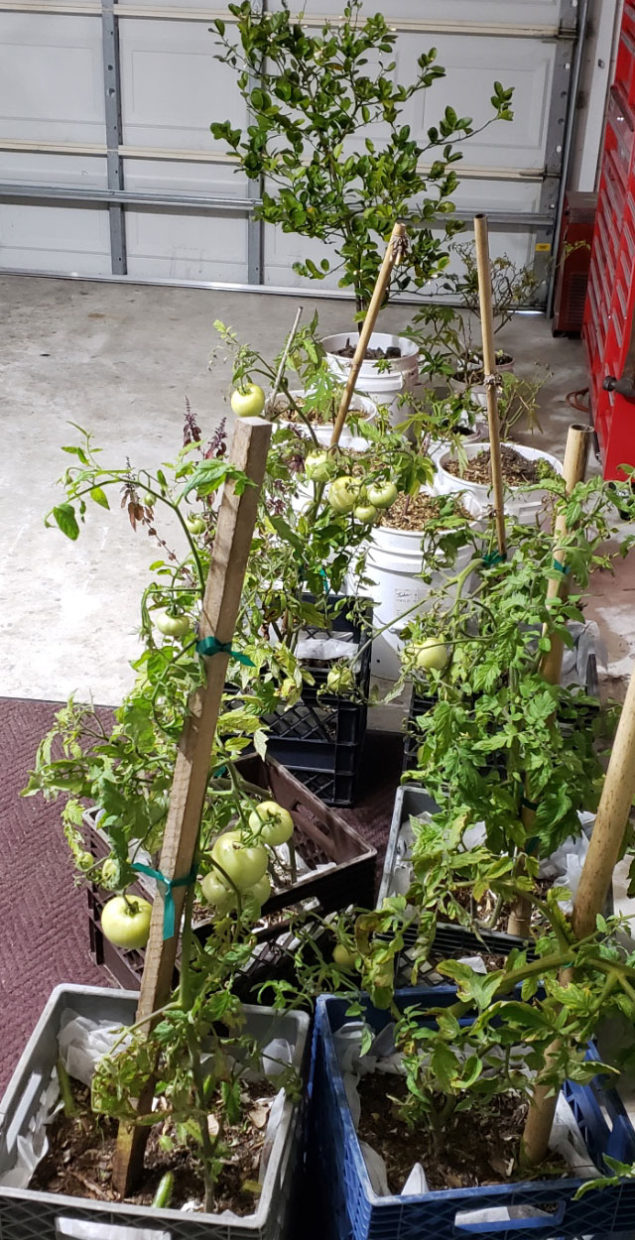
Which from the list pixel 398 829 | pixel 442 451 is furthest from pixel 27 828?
pixel 442 451

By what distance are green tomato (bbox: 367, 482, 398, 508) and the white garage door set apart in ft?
15.0

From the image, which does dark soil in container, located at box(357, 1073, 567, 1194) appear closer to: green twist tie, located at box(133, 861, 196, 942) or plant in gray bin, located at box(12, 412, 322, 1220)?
plant in gray bin, located at box(12, 412, 322, 1220)

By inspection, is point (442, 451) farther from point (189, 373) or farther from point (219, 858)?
point (219, 858)

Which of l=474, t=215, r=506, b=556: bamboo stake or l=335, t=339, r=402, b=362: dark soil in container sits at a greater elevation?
l=474, t=215, r=506, b=556: bamboo stake

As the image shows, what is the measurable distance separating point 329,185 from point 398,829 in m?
2.63

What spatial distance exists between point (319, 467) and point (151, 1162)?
3.85 feet

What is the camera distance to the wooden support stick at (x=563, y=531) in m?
1.69

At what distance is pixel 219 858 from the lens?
1.56 metres

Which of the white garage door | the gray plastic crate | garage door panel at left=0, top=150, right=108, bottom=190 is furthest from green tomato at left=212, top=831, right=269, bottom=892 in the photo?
garage door panel at left=0, top=150, right=108, bottom=190

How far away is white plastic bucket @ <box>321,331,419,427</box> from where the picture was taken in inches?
161

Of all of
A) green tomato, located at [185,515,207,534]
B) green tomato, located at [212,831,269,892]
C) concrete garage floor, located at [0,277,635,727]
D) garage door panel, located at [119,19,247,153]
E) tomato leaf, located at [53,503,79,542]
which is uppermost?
garage door panel, located at [119,19,247,153]

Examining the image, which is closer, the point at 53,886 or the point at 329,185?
the point at 53,886

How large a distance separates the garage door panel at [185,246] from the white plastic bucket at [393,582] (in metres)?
3.98

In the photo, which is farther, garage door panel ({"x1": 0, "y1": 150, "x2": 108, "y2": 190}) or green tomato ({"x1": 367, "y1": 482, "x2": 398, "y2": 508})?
garage door panel ({"x1": 0, "y1": 150, "x2": 108, "y2": 190})
